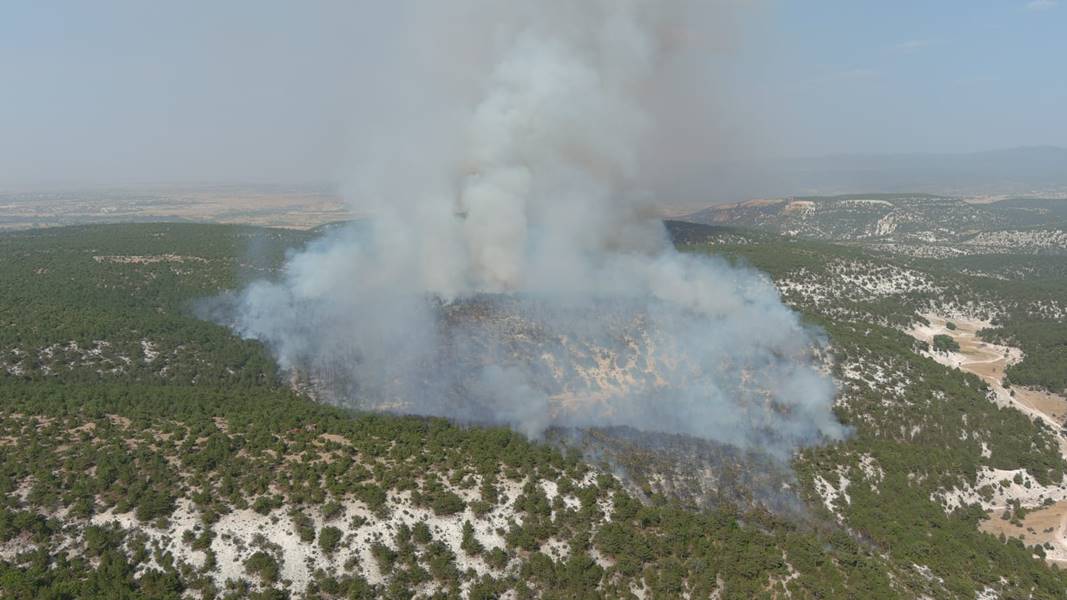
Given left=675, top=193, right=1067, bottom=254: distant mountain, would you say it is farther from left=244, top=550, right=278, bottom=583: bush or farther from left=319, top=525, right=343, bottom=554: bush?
left=244, top=550, right=278, bottom=583: bush

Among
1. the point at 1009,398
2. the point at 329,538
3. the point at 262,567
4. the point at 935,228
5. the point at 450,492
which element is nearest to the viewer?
the point at 262,567

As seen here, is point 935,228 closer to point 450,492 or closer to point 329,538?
point 450,492

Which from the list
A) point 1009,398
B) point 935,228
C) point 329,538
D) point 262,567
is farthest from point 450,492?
point 935,228

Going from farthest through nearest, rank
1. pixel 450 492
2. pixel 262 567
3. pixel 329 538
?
pixel 450 492, pixel 329 538, pixel 262 567

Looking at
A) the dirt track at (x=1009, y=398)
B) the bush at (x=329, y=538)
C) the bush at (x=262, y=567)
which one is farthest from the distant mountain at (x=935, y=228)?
the bush at (x=262, y=567)

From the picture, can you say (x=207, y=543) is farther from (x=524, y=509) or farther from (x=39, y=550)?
(x=524, y=509)

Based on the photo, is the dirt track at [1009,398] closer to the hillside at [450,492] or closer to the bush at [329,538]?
the hillside at [450,492]

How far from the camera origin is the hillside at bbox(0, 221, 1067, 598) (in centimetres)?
2911

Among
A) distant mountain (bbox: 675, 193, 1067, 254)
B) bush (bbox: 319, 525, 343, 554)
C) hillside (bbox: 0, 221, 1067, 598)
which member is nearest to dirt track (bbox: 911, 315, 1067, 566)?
hillside (bbox: 0, 221, 1067, 598)

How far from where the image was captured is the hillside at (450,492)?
2911cm

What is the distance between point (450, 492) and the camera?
3356 centimetres

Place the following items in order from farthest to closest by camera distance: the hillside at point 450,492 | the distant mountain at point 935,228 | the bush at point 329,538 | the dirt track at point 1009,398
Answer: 1. the distant mountain at point 935,228
2. the dirt track at point 1009,398
3. the bush at point 329,538
4. the hillside at point 450,492

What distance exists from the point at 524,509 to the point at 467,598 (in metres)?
A: 5.89

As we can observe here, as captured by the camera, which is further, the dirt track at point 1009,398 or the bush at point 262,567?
the dirt track at point 1009,398
